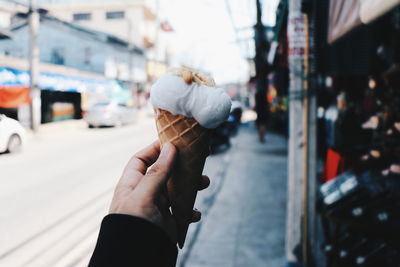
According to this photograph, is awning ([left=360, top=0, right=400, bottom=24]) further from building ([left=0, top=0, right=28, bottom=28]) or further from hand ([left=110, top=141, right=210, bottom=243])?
building ([left=0, top=0, right=28, bottom=28])

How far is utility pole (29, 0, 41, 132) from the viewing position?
135cm

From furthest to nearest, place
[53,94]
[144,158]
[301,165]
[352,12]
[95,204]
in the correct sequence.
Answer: [95,204] → [301,165] → [352,12] → [53,94] → [144,158]

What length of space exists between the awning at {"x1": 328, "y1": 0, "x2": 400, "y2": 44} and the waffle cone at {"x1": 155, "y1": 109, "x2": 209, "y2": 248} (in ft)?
4.91

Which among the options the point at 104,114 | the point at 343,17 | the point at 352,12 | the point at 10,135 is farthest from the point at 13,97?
the point at 343,17

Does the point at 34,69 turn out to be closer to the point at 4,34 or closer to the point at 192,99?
the point at 4,34

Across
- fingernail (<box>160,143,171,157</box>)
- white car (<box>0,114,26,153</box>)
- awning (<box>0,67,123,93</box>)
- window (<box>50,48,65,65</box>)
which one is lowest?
fingernail (<box>160,143,171,157</box>)

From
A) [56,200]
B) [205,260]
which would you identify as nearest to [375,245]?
[205,260]

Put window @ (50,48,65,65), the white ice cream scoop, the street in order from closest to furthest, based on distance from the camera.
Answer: the white ice cream scoop → the street → window @ (50,48,65,65)

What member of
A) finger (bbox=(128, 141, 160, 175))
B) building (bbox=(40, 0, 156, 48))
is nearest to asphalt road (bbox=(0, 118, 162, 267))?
finger (bbox=(128, 141, 160, 175))

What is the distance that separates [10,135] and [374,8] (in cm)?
222

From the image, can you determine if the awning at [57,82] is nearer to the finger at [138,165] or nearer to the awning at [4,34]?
the awning at [4,34]

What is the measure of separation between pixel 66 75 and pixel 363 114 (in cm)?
510

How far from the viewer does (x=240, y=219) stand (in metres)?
5.71

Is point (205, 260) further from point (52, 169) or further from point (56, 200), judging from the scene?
point (52, 169)
